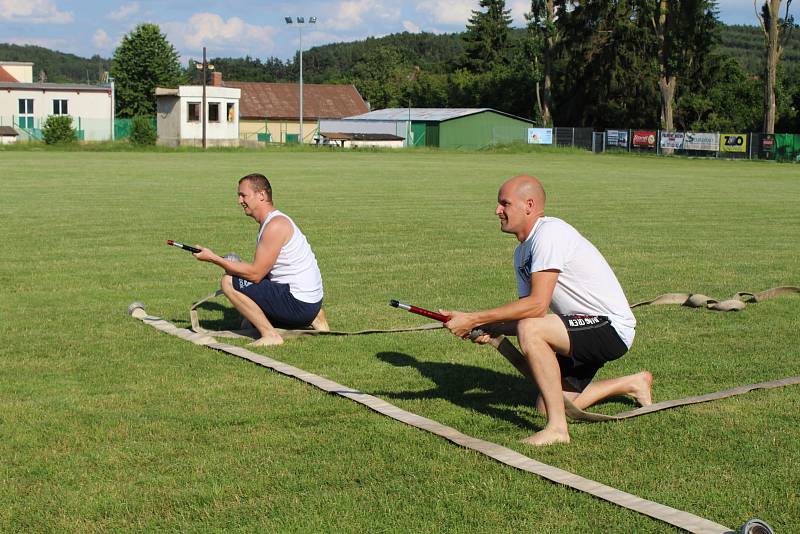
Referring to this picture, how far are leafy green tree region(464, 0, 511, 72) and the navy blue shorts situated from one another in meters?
118

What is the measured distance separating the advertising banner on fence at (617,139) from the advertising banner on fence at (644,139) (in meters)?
1.10

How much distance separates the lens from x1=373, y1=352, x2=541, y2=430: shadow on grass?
7.08 meters

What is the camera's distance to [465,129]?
9112cm

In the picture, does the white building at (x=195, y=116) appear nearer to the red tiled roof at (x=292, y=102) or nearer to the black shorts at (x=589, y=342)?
the red tiled roof at (x=292, y=102)

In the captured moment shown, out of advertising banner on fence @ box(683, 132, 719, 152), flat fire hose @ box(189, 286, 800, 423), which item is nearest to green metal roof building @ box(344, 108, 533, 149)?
A: advertising banner on fence @ box(683, 132, 719, 152)

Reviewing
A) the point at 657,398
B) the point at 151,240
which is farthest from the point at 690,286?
the point at 151,240

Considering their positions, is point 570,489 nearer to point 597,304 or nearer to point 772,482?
point 772,482

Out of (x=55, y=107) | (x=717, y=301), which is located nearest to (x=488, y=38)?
(x=55, y=107)

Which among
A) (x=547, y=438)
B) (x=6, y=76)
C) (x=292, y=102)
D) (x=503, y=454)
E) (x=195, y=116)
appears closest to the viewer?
(x=503, y=454)

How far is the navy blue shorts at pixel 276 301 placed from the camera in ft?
30.5

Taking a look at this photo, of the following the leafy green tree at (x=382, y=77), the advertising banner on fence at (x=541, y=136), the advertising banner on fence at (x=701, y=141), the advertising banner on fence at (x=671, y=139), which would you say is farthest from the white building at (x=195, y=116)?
the leafy green tree at (x=382, y=77)

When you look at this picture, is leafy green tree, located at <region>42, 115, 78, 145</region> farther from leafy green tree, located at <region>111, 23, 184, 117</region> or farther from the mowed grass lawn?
the mowed grass lawn

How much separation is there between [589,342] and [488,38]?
122094 millimetres

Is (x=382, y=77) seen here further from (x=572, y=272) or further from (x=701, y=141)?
(x=572, y=272)
